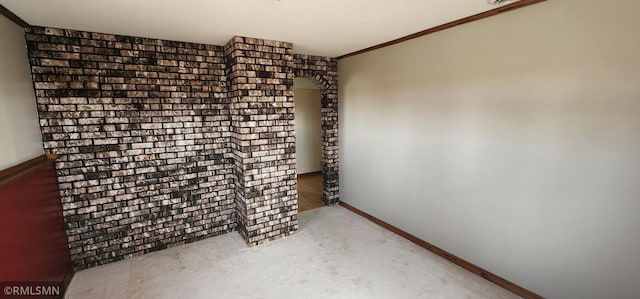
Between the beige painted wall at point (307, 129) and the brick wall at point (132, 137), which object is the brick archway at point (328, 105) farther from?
the beige painted wall at point (307, 129)

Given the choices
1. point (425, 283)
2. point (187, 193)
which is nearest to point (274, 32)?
point (187, 193)

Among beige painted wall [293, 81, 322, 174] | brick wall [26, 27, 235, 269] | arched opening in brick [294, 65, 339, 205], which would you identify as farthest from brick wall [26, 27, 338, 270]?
beige painted wall [293, 81, 322, 174]

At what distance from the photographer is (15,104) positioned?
203 centimetres

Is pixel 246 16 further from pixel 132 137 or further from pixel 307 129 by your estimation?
pixel 307 129

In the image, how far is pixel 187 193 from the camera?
3256 mm

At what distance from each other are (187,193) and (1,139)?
66.6 inches

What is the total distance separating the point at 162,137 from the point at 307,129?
3950 millimetres

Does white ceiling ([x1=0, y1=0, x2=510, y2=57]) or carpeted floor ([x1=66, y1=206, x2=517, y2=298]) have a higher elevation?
white ceiling ([x1=0, y1=0, x2=510, y2=57])

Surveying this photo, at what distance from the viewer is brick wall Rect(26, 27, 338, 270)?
8.61 ft

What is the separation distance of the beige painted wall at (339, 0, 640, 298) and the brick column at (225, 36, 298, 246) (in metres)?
1.40

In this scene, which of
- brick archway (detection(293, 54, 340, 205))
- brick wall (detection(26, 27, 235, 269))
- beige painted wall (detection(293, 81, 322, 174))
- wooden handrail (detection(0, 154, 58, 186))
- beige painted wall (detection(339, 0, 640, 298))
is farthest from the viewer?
beige painted wall (detection(293, 81, 322, 174))

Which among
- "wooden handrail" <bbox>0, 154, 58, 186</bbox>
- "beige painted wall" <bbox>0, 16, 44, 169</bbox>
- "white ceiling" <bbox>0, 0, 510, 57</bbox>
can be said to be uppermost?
"white ceiling" <bbox>0, 0, 510, 57</bbox>

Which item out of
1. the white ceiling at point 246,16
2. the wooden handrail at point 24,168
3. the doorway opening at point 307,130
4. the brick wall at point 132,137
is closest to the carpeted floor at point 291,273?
the brick wall at point 132,137

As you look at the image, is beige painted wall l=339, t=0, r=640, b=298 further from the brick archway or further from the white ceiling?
the brick archway
